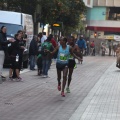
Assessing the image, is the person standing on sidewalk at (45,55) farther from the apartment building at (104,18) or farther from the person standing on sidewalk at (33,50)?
the apartment building at (104,18)

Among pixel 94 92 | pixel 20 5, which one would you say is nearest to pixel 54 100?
pixel 94 92

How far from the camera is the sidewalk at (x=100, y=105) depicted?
35.1 ft

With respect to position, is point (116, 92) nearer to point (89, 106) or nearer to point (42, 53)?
point (89, 106)

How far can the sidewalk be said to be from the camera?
421 inches

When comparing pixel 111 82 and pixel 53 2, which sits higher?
pixel 53 2

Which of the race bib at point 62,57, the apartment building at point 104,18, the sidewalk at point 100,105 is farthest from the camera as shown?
the apartment building at point 104,18

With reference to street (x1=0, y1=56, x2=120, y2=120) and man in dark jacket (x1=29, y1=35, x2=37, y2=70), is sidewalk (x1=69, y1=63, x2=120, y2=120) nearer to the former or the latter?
street (x1=0, y1=56, x2=120, y2=120)

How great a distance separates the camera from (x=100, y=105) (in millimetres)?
12445

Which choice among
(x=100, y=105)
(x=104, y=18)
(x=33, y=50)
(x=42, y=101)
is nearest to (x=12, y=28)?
(x=33, y=50)

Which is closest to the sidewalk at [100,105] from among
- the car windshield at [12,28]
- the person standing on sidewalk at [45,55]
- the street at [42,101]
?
the street at [42,101]

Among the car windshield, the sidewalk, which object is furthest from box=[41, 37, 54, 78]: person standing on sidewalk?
the car windshield

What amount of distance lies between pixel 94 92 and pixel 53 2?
19.7 meters

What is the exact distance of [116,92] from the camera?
15531 mm

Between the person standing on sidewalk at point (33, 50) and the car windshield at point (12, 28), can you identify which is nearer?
the person standing on sidewalk at point (33, 50)
